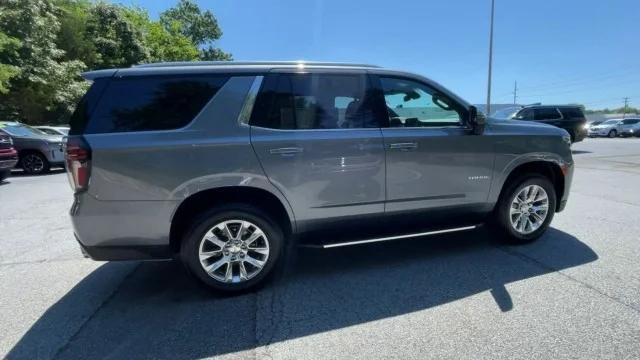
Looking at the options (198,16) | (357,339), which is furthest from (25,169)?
(198,16)

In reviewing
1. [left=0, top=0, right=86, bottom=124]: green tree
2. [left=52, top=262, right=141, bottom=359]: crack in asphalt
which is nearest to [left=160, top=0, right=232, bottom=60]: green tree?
[left=0, top=0, right=86, bottom=124]: green tree

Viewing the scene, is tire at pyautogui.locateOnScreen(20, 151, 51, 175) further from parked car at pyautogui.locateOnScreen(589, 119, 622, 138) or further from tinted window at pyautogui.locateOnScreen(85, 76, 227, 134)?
parked car at pyautogui.locateOnScreen(589, 119, 622, 138)

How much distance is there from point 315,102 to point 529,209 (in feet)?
9.00

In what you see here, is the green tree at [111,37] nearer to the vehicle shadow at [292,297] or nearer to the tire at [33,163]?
the tire at [33,163]

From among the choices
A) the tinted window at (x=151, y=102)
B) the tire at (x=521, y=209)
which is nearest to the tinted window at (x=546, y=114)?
the tire at (x=521, y=209)

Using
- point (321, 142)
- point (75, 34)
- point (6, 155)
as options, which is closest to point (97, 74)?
point (321, 142)

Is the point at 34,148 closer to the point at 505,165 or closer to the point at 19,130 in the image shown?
the point at 19,130

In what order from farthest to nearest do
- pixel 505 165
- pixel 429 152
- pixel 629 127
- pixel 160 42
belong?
pixel 160 42 → pixel 629 127 → pixel 505 165 → pixel 429 152

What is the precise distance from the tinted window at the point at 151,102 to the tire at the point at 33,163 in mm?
11413

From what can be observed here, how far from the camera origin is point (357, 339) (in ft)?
9.31

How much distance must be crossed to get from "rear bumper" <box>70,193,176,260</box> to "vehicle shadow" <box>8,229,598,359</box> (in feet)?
1.59

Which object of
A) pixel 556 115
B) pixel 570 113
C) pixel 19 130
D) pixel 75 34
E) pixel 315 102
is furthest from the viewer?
pixel 75 34

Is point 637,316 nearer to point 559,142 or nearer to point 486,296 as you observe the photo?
point 486,296

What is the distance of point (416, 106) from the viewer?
4.14 metres
